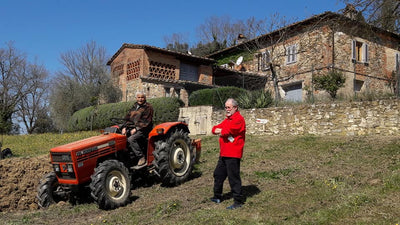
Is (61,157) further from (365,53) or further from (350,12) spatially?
(365,53)

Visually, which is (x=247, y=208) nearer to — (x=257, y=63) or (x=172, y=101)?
(x=172, y=101)

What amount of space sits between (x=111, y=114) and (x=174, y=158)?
49.3ft

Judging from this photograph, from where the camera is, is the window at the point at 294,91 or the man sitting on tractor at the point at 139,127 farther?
the window at the point at 294,91

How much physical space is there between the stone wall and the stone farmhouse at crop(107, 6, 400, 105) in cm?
604

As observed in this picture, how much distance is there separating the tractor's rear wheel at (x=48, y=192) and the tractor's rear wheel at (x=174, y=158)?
68.0 inches

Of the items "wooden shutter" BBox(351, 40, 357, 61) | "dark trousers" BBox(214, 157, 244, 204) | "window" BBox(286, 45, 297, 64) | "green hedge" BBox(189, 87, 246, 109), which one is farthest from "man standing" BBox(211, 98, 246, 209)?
"window" BBox(286, 45, 297, 64)

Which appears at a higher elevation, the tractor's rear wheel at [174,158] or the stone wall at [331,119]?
the stone wall at [331,119]

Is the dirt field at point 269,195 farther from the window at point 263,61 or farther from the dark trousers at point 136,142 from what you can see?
the window at point 263,61

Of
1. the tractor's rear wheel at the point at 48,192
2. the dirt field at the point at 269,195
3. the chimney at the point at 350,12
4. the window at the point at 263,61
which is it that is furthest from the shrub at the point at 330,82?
the tractor's rear wheel at the point at 48,192

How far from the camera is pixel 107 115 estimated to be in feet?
69.8

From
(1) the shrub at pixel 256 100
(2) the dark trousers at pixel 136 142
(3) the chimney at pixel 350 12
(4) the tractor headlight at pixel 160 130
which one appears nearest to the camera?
(2) the dark trousers at pixel 136 142

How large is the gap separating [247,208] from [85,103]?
2317 centimetres

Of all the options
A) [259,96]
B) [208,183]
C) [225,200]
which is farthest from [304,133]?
[225,200]

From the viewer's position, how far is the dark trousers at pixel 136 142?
20.7ft
